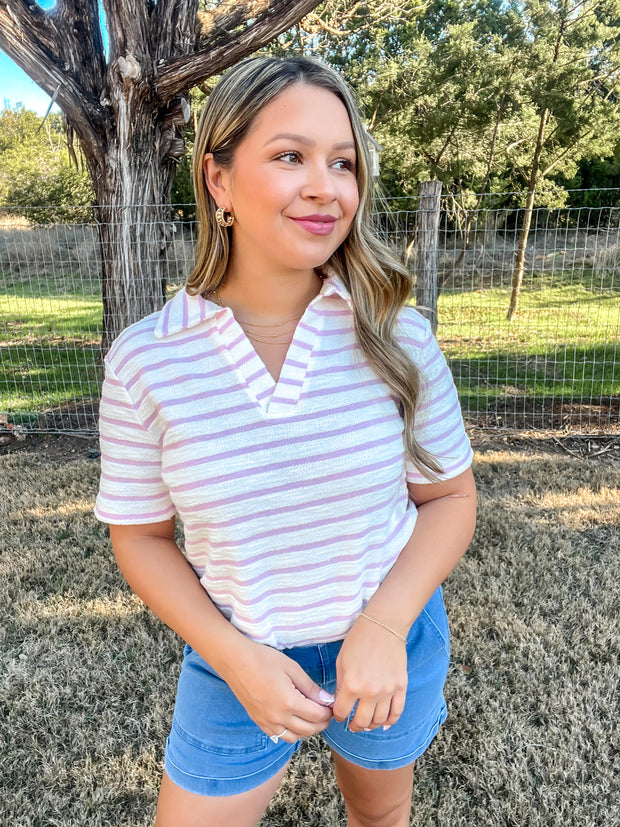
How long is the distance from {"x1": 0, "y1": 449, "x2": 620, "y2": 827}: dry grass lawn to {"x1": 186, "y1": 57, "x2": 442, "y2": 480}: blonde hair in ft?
4.22

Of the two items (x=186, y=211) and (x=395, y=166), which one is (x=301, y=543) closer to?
(x=395, y=166)

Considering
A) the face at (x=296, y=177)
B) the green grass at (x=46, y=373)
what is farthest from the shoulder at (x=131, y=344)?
the green grass at (x=46, y=373)

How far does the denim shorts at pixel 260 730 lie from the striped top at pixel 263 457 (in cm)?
12

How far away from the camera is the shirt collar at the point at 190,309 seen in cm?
109

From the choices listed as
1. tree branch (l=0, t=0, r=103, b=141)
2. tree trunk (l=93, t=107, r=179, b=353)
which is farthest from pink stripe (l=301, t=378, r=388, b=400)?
tree branch (l=0, t=0, r=103, b=141)

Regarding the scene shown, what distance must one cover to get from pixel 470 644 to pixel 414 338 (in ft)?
5.83

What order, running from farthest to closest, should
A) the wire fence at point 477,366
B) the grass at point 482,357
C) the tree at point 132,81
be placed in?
the grass at point 482,357, the wire fence at point 477,366, the tree at point 132,81

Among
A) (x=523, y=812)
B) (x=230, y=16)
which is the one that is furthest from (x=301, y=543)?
(x=230, y=16)

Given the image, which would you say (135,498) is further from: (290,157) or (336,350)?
(290,157)

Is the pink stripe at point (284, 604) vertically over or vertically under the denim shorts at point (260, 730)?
over

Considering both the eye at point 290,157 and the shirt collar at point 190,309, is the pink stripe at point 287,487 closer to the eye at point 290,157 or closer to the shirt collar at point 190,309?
the shirt collar at point 190,309

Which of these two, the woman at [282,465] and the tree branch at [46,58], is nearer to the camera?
A: the woman at [282,465]

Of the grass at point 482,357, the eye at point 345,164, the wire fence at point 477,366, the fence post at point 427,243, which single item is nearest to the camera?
the eye at point 345,164

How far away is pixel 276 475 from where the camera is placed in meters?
1.04
